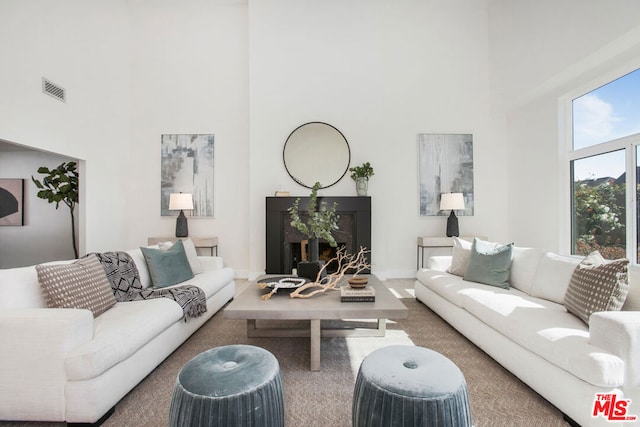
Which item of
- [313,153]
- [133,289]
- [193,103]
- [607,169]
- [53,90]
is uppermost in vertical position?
[193,103]

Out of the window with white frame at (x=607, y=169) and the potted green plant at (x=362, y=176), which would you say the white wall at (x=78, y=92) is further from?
the window with white frame at (x=607, y=169)

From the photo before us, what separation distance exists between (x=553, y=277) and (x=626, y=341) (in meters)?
1.14

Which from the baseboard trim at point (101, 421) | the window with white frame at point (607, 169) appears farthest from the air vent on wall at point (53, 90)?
the window with white frame at point (607, 169)

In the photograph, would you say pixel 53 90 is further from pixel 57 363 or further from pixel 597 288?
pixel 597 288

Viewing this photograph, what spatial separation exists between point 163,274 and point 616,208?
4710 mm

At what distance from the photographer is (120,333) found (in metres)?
1.72

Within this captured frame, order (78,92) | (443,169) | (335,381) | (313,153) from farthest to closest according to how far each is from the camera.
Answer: (443,169), (313,153), (78,92), (335,381)

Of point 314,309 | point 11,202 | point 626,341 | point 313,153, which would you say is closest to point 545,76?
point 313,153

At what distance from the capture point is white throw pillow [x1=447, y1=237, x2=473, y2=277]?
328cm

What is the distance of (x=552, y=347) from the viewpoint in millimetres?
1640

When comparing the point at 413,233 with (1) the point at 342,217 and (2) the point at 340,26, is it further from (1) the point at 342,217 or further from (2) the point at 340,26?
(2) the point at 340,26

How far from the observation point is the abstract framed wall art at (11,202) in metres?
5.22

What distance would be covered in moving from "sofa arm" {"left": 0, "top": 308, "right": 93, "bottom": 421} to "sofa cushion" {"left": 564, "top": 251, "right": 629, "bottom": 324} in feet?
9.10

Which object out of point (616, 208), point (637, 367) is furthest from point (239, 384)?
point (616, 208)
